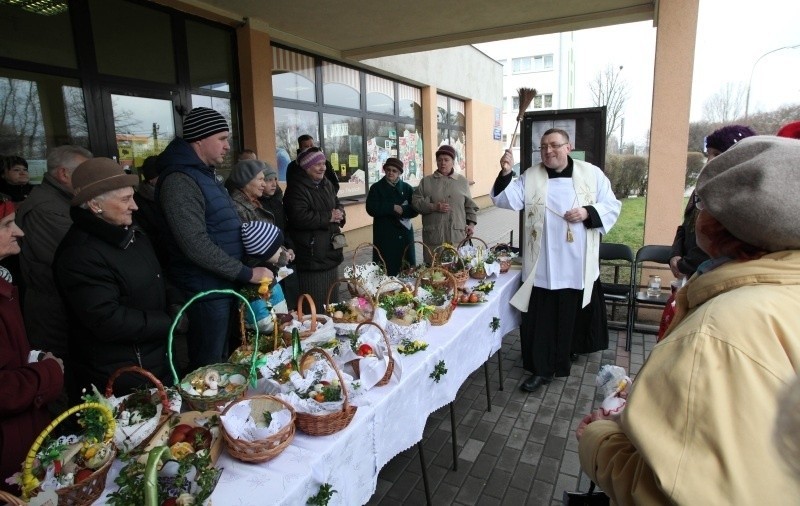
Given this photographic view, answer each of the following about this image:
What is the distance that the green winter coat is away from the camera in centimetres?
502

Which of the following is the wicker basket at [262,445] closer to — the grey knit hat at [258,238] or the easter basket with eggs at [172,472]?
the easter basket with eggs at [172,472]

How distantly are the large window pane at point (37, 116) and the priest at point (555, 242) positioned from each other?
412 cm

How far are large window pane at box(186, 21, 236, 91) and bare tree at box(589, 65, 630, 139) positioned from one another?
16.2 metres

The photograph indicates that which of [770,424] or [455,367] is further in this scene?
[455,367]

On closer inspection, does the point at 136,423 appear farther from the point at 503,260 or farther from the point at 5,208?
the point at 503,260

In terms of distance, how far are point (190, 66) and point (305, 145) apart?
1.89 m

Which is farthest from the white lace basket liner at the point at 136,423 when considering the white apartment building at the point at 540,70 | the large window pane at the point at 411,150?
the white apartment building at the point at 540,70

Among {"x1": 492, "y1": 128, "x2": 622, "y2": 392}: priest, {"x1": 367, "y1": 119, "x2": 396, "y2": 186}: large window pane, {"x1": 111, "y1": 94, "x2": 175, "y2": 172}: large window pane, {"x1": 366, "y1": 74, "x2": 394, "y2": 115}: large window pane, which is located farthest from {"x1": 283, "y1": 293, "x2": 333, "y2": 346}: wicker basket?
{"x1": 366, "y1": 74, "x2": 394, "y2": 115}: large window pane

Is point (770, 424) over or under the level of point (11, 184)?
under

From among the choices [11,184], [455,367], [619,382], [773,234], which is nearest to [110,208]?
[455,367]

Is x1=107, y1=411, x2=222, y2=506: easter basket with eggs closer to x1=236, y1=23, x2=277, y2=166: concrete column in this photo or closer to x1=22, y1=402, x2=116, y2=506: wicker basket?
x1=22, y1=402, x2=116, y2=506: wicker basket

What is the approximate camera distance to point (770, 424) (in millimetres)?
749

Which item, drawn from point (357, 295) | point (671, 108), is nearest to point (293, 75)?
point (671, 108)

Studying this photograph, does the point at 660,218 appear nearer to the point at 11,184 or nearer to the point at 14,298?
the point at 14,298
